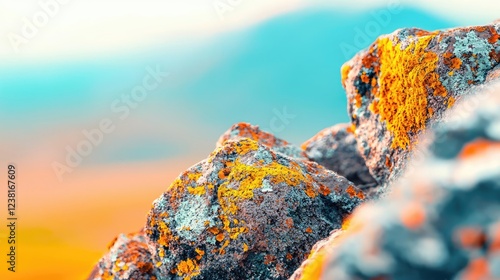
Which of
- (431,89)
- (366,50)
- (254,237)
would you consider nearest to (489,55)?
(431,89)

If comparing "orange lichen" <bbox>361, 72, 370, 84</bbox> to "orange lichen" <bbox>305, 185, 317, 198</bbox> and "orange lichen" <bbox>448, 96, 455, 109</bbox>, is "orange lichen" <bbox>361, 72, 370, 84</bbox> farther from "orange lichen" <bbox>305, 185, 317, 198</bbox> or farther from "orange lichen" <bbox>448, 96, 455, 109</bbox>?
"orange lichen" <bbox>305, 185, 317, 198</bbox>

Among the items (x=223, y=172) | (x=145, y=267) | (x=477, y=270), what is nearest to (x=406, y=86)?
(x=223, y=172)

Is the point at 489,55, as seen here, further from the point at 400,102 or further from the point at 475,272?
the point at 475,272

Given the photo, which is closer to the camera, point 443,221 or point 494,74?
point 443,221

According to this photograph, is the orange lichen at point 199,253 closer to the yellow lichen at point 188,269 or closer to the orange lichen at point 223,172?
the yellow lichen at point 188,269

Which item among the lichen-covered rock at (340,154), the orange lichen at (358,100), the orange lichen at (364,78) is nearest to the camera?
the orange lichen at (364,78)

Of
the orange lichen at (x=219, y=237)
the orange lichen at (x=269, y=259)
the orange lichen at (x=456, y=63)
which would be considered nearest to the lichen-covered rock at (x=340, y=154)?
the orange lichen at (x=456, y=63)

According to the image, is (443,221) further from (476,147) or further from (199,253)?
(199,253)
